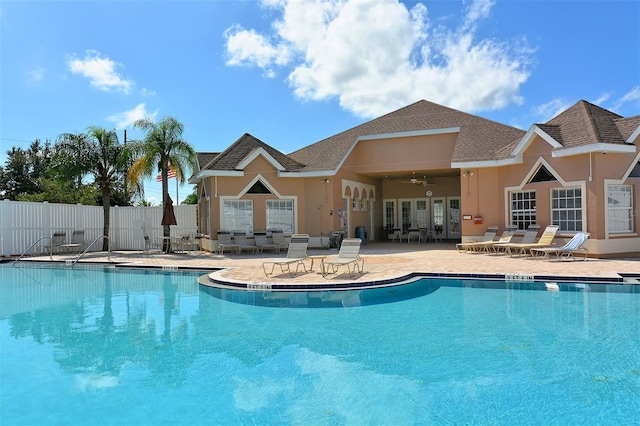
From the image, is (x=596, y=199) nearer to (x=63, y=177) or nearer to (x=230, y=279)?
(x=230, y=279)

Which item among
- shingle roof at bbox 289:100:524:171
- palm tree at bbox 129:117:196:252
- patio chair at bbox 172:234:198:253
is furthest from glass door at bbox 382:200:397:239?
palm tree at bbox 129:117:196:252

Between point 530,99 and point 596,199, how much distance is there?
30.9 feet

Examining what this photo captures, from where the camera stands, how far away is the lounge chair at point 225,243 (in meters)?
20.6

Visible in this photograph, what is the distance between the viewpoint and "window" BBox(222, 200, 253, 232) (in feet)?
71.2

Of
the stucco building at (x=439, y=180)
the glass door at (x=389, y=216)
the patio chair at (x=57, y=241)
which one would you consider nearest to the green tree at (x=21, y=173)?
the patio chair at (x=57, y=241)

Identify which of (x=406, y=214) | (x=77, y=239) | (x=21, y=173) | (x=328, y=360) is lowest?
(x=328, y=360)

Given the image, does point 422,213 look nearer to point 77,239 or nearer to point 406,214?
point 406,214

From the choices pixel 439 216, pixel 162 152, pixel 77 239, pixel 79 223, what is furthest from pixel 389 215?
pixel 79 223

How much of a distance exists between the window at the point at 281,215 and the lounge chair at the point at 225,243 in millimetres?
2258

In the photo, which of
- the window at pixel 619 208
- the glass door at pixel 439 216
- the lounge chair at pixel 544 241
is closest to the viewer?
the window at pixel 619 208

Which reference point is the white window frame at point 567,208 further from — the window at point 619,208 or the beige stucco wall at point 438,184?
the window at point 619,208

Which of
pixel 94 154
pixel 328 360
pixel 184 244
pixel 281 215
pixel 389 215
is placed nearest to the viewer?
pixel 328 360

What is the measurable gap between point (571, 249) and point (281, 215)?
43.0ft

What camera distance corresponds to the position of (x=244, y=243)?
67.9ft
